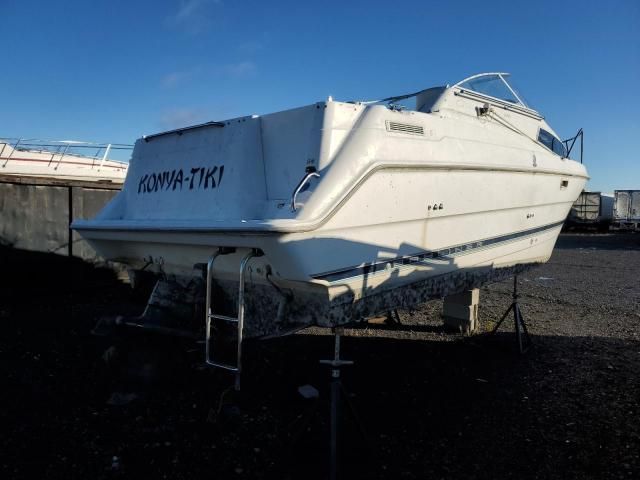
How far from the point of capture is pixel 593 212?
2436cm

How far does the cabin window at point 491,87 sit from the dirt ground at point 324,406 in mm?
2369

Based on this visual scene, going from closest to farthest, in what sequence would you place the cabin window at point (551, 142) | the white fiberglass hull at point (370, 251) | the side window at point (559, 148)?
the white fiberglass hull at point (370, 251) < the cabin window at point (551, 142) < the side window at point (559, 148)

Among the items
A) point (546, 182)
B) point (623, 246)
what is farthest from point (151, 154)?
point (623, 246)

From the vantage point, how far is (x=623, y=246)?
16.9m

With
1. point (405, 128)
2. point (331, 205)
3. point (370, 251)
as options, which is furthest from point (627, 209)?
point (331, 205)

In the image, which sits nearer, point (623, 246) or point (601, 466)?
point (601, 466)

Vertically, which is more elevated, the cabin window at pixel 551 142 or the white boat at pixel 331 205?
the cabin window at pixel 551 142

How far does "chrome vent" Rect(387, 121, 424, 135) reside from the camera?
10.6 feet

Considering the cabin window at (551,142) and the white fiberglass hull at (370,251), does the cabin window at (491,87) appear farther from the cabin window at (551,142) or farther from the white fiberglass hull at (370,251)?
the white fiberglass hull at (370,251)

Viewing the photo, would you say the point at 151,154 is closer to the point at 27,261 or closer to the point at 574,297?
the point at 27,261

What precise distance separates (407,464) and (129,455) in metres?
1.56

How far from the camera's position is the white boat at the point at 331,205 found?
9.58 feet

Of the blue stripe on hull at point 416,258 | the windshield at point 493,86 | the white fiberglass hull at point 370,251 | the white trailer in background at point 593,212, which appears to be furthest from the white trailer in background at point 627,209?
the blue stripe on hull at point 416,258

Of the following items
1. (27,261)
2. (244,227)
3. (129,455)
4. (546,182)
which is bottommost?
(129,455)
